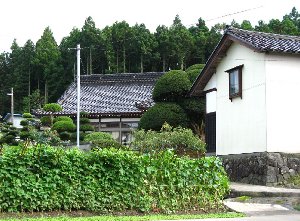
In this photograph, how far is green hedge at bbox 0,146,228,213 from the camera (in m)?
10.1

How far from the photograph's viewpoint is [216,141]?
20594 mm

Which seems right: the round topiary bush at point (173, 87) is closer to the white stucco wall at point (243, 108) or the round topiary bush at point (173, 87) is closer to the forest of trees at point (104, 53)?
the white stucco wall at point (243, 108)

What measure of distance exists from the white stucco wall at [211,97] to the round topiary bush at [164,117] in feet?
10.1

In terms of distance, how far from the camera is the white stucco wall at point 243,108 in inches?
662

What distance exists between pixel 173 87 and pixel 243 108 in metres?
7.91

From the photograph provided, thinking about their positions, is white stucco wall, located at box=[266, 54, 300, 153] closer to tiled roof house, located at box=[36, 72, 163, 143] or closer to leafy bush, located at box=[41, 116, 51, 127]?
tiled roof house, located at box=[36, 72, 163, 143]

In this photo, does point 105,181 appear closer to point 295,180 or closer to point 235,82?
point 295,180

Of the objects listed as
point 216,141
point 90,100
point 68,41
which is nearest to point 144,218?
point 216,141

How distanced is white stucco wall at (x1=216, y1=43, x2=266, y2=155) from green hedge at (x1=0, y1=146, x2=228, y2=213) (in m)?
5.37

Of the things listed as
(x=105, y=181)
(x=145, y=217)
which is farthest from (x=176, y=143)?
(x=145, y=217)

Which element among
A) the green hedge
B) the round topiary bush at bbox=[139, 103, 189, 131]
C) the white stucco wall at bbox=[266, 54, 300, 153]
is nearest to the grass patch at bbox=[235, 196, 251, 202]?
the green hedge

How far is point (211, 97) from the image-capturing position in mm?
21750

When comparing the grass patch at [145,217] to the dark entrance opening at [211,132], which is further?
the dark entrance opening at [211,132]

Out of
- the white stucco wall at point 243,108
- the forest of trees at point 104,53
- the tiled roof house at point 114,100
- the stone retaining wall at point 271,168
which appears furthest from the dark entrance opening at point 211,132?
the forest of trees at point 104,53
